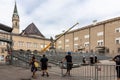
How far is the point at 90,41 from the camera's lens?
7731 cm

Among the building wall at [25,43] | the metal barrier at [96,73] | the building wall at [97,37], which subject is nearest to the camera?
the metal barrier at [96,73]

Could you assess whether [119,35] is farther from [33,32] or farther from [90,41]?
[33,32]

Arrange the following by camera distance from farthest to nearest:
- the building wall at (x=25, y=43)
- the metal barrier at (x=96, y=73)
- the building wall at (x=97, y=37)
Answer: the building wall at (x=25, y=43) → the building wall at (x=97, y=37) → the metal barrier at (x=96, y=73)

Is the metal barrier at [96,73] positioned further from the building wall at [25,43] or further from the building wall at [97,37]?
Answer: the building wall at [25,43]

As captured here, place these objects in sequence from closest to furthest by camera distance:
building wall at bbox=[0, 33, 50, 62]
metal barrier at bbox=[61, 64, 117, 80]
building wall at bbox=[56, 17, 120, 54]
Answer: metal barrier at bbox=[61, 64, 117, 80], building wall at bbox=[56, 17, 120, 54], building wall at bbox=[0, 33, 50, 62]

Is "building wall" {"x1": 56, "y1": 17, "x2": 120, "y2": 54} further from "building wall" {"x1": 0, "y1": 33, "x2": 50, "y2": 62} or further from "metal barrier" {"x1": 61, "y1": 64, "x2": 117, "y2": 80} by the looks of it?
"metal barrier" {"x1": 61, "y1": 64, "x2": 117, "y2": 80}

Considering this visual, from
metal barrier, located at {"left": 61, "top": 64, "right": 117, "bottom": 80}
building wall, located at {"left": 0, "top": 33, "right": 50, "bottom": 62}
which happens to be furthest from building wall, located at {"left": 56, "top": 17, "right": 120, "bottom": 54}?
metal barrier, located at {"left": 61, "top": 64, "right": 117, "bottom": 80}

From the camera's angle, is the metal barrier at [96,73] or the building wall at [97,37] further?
the building wall at [97,37]

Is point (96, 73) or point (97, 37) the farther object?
point (97, 37)

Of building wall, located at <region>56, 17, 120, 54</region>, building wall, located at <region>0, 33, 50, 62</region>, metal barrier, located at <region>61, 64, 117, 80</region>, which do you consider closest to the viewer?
metal barrier, located at <region>61, 64, 117, 80</region>

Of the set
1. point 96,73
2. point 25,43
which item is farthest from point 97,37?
point 96,73

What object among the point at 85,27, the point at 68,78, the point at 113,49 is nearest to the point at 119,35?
the point at 113,49

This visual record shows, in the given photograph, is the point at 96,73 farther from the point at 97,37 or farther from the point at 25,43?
the point at 25,43

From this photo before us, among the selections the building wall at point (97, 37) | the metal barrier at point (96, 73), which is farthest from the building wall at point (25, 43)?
the metal barrier at point (96, 73)
